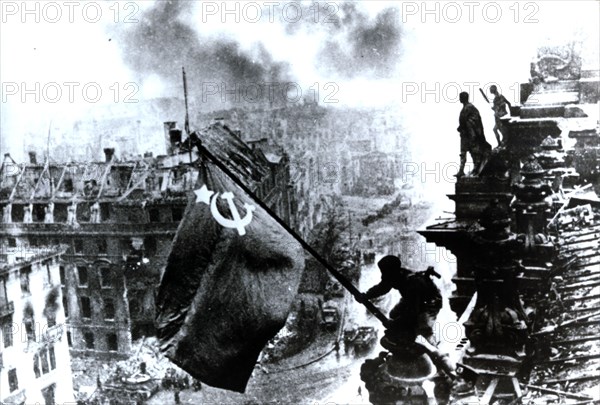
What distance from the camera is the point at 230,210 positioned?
13.8 feet

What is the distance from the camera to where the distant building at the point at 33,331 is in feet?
47.2

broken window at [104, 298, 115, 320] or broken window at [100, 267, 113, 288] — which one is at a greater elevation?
broken window at [100, 267, 113, 288]

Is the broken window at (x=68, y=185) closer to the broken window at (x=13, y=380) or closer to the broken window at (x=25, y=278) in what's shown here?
the broken window at (x=25, y=278)

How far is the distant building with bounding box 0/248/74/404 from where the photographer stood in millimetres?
14398

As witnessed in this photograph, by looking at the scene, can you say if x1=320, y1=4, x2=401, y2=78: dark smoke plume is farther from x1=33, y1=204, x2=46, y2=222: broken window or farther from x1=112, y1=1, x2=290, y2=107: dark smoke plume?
x1=33, y1=204, x2=46, y2=222: broken window

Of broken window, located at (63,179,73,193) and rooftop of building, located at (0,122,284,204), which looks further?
broken window, located at (63,179,73,193)

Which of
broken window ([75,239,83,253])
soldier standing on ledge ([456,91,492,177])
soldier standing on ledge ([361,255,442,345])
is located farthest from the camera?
broken window ([75,239,83,253])

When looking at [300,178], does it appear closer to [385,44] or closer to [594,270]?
[385,44]

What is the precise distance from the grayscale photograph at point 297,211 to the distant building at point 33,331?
0.22 ft

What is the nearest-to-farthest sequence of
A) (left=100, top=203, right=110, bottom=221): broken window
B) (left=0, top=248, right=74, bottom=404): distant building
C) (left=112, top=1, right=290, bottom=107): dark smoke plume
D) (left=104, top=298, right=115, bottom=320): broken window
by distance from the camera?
(left=112, top=1, right=290, bottom=107): dark smoke plume
(left=0, top=248, right=74, bottom=404): distant building
(left=100, top=203, right=110, bottom=221): broken window
(left=104, top=298, right=115, bottom=320): broken window

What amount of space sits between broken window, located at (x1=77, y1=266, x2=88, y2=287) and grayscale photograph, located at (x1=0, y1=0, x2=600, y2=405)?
0.06 meters

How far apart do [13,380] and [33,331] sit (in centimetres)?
130

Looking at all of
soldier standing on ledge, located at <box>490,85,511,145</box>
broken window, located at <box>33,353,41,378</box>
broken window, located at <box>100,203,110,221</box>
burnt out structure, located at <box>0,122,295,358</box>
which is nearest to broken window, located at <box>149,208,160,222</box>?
burnt out structure, located at <box>0,122,295,358</box>

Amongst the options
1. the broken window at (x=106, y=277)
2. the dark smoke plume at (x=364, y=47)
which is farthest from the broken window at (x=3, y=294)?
the dark smoke plume at (x=364, y=47)
